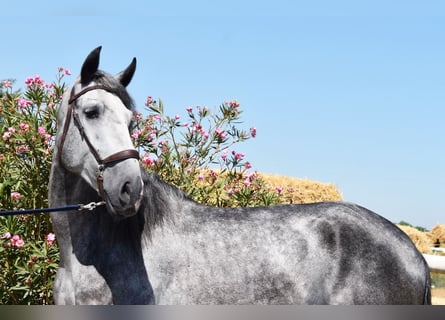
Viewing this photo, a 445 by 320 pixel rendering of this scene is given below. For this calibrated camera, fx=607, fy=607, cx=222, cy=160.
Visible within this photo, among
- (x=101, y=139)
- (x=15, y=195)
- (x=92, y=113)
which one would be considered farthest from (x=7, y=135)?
(x=101, y=139)

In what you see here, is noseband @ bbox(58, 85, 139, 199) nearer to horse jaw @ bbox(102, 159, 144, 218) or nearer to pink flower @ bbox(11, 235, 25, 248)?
horse jaw @ bbox(102, 159, 144, 218)

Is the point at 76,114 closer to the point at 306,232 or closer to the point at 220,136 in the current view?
the point at 306,232

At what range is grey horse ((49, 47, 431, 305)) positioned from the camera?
144 inches

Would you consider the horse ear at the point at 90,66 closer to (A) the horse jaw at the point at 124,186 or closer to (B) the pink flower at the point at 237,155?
(A) the horse jaw at the point at 124,186

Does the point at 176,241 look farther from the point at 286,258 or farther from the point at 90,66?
the point at 90,66

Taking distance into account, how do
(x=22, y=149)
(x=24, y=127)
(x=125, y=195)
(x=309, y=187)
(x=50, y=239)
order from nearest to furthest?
(x=125, y=195) < (x=50, y=239) < (x=24, y=127) < (x=22, y=149) < (x=309, y=187)

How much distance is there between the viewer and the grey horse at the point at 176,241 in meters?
3.67

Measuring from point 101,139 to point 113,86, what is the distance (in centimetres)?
38

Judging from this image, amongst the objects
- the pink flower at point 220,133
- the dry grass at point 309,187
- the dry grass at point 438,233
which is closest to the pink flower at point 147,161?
the pink flower at point 220,133

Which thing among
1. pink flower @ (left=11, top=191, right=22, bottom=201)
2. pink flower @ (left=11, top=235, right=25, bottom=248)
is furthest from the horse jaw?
pink flower @ (left=11, top=191, right=22, bottom=201)

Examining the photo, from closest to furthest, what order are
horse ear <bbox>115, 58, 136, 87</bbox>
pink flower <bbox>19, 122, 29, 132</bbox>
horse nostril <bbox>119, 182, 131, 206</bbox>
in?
1. horse nostril <bbox>119, 182, 131, 206</bbox>
2. horse ear <bbox>115, 58, 136, 87</bbox>
3. pink flower <bbox>19, 122, 29, 132</bbox>

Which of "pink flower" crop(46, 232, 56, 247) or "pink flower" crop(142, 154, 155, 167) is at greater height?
"pink flower" crop(142, 154, 155, 167)

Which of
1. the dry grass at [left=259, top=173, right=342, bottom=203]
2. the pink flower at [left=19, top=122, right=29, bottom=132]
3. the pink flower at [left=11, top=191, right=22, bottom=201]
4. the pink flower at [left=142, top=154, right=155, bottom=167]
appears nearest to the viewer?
the pink flower at [left=11, top=191, right=22, bottom=201]

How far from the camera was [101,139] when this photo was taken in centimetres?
361
